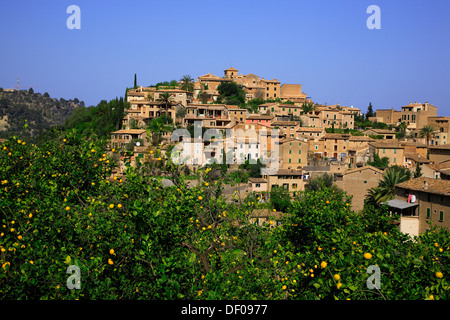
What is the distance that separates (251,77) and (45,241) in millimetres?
84007

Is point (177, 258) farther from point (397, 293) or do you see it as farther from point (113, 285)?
point (397, 293)

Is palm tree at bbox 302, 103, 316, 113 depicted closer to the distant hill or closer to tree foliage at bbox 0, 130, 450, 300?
tree foliage at bbox 0, 130, 450, 300

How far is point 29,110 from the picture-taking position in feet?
539

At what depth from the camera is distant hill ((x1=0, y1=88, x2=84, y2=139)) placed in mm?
144125

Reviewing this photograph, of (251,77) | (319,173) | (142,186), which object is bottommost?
(319,173)

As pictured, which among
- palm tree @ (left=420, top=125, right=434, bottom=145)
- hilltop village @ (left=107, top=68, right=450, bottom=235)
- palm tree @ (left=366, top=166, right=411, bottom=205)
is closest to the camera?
palm tree @ (left=366, top=166, right=411, bottom=205)

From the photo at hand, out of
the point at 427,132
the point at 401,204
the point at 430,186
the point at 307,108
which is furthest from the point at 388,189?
the point at 307,108

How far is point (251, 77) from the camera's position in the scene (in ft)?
293

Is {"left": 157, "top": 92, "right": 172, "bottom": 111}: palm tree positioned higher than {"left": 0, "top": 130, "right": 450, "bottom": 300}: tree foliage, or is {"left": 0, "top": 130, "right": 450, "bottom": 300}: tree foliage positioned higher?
{"left": 157, "top": 92, "right": 172, "bottom": 111}: palm tree

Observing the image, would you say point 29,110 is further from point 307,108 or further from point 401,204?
point 401,204

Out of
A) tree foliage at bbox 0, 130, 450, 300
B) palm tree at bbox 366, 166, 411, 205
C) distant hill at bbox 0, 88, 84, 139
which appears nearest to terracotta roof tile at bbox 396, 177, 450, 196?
palm tree at bbox 366, 166, 411, 205

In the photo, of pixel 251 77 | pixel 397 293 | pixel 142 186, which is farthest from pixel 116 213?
pixel 251 77

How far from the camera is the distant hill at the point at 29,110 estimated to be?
144125mm
